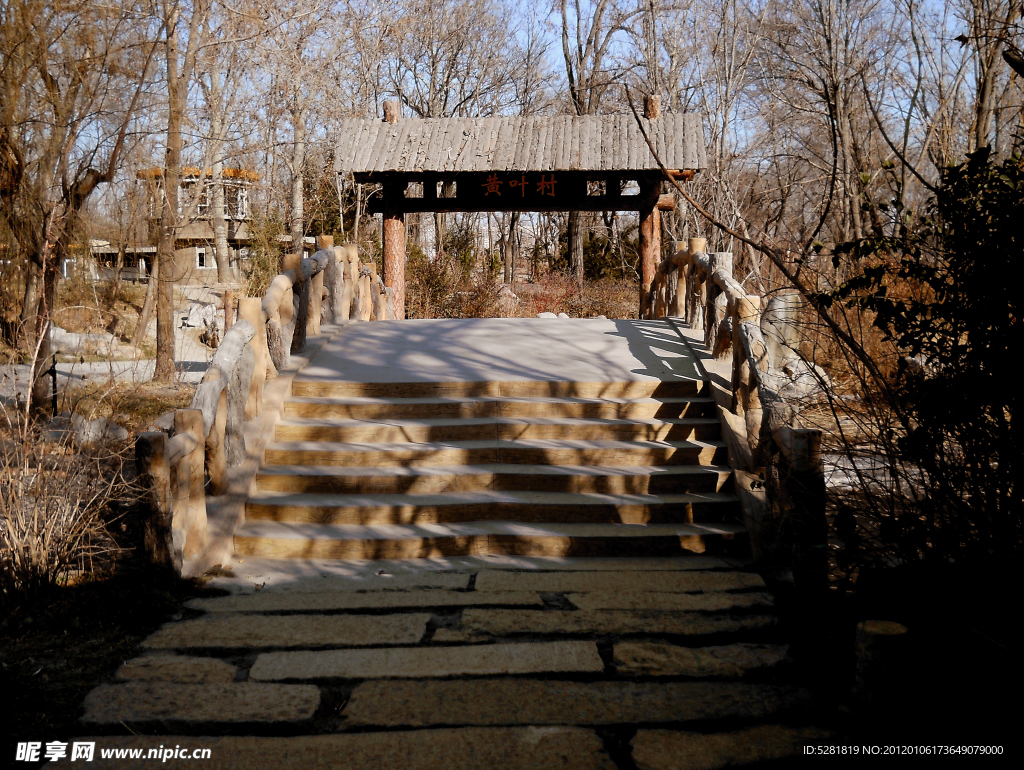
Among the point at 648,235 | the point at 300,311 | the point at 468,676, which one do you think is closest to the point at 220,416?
the point at 300,311

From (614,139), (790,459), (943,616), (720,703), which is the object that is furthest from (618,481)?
(614,139)

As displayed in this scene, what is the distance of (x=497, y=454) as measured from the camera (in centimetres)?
602

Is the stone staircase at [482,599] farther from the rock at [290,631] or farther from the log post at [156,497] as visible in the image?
the log post at [156,497]

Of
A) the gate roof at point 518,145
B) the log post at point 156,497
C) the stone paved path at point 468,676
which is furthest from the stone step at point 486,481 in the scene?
the gate roof at point 518,145

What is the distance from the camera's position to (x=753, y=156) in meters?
23.0

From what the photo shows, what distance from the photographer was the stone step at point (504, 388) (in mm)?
6777

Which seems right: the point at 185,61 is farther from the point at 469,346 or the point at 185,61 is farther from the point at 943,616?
the point at 943,616

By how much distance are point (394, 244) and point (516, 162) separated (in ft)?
7.09

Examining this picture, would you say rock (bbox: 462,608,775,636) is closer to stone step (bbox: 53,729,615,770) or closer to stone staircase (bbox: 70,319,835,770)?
stone staircase (bbox: 70,319,835,770)

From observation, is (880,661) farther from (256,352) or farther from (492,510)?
(256,352)

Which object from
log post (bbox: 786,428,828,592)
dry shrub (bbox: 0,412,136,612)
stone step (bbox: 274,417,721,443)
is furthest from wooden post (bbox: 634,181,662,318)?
dry shrub (bbox: 0,412,136,612)

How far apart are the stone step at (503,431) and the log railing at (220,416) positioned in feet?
1.76

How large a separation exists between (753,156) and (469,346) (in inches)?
681

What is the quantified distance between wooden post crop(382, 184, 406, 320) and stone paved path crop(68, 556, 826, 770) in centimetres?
799
